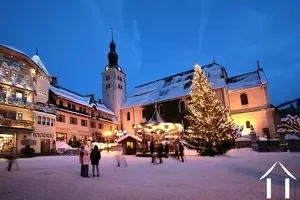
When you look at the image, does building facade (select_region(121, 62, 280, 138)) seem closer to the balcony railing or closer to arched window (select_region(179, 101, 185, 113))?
arched window (select_region(179, 101, 185, 113))

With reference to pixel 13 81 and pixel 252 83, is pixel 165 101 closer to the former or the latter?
pixel 252 83

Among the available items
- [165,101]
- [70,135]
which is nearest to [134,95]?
[165,101]

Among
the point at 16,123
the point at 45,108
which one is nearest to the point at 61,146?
the point at 45,108

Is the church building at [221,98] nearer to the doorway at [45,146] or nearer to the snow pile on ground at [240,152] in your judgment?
the snow pile on ground at [240,152]

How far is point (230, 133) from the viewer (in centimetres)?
2405

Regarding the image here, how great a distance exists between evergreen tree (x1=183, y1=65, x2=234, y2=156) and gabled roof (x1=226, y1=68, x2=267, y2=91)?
1998 cm

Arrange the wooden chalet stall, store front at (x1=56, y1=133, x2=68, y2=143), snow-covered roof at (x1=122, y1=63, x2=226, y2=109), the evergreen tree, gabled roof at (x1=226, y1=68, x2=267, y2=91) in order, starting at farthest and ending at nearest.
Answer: snow-covered roof at (x1=122, y1=63, x2=226, y2=109)
gabled roof at (x1=226, y1=68, x2=267, y2=91)
store front at (x1=56, y1=133, x2=68, y2=143)
the wooden chalet stall
the evergreen tree

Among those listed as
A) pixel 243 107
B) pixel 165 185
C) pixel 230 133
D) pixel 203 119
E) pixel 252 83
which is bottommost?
pixel 165 185

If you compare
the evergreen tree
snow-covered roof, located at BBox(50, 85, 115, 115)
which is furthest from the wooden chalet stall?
snow-covered roof, located at BBox(50, 85, 115, 115)

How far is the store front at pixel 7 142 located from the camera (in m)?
29.9

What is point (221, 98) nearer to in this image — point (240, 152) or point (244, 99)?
point (244, 99)

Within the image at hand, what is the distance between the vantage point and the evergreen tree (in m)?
23.5

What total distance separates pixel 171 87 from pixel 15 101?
28.9m

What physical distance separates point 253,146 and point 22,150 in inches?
1151
